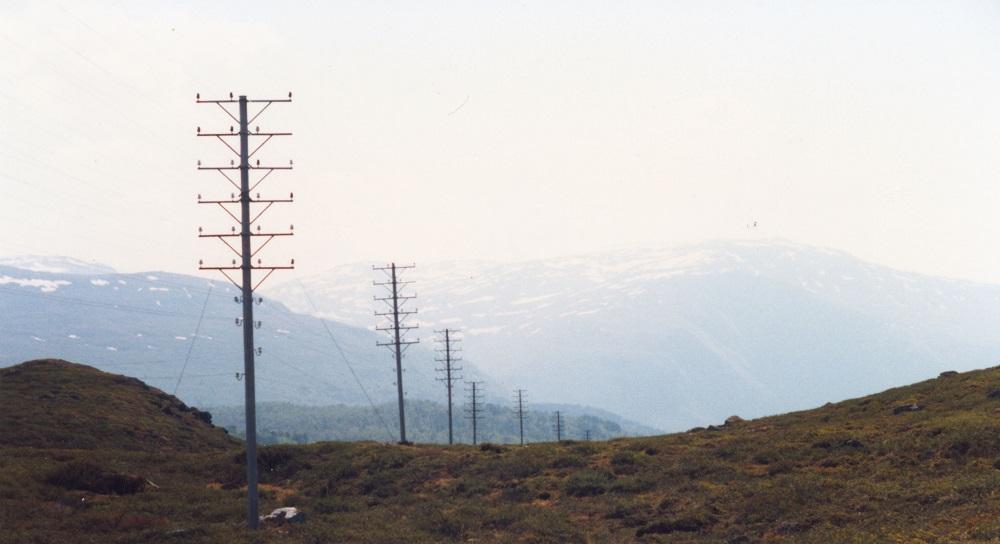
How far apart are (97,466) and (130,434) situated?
21439 millimetres

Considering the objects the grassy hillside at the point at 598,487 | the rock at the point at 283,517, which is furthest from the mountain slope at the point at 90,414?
the rock at the point at 283,517

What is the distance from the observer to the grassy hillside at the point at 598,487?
3909 centimetres

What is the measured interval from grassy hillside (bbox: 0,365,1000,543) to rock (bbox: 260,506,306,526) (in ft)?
3.00

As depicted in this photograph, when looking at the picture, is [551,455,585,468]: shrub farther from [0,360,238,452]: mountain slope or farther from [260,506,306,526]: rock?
[0,360,238,452]: mountain slope

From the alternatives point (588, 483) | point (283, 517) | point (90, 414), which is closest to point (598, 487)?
point (588, 483)

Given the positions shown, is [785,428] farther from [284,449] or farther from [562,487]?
[284,449]

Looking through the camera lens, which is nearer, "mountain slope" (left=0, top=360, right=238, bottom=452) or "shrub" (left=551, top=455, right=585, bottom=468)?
"shrub" (left=551, top=455, right=585, bottom=468)

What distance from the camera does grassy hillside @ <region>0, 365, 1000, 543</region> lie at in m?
39.1

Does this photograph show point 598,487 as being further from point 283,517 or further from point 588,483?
point 283,517

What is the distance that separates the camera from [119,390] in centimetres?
8875

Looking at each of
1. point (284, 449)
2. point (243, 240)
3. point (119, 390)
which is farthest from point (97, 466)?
point (119, 390)

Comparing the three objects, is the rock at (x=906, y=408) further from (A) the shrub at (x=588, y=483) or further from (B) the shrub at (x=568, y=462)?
(B) the shrub at (x=568, y=462)

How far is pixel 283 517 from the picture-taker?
46.1 metres

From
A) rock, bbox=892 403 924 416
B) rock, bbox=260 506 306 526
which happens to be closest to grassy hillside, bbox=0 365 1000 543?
rock, bbox=892 403 924 416
